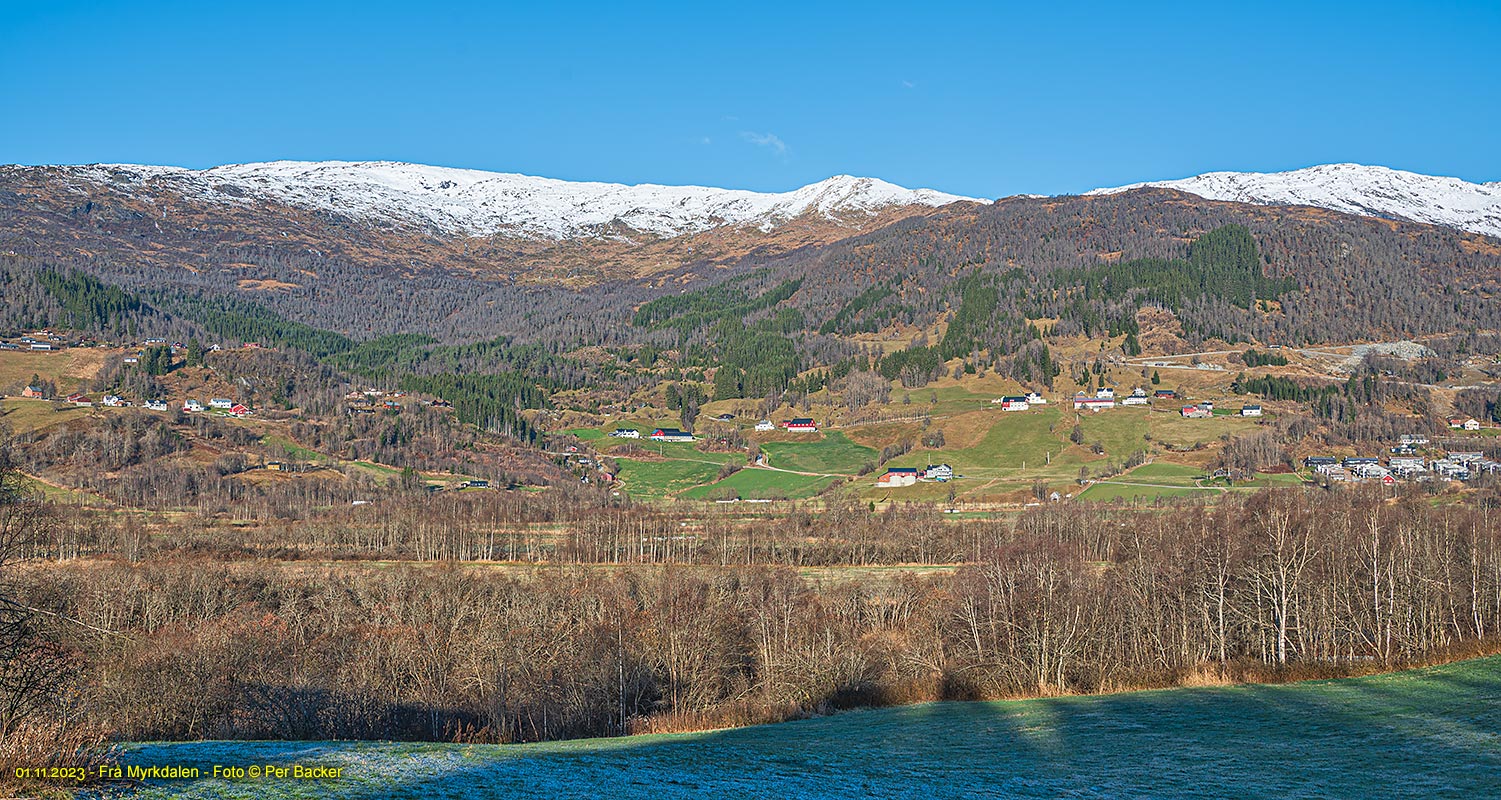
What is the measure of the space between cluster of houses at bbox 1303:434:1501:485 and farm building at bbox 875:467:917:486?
72.0 m

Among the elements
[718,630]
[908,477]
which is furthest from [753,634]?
[908,477]

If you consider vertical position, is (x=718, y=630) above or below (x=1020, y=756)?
below

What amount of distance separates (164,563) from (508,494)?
303 feet

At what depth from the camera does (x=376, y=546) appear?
457 ft

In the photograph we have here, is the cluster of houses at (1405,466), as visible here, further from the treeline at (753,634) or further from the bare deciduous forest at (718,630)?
the treeline at (753,634)

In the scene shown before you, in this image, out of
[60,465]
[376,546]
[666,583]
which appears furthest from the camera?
[60,465]

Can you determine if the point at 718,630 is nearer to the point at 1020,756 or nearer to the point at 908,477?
the point at 1020,756

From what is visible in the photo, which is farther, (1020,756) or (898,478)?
(898,478)

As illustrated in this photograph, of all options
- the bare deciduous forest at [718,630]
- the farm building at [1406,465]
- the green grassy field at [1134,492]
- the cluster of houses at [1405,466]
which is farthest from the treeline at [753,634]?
the farm building at [1406,465]

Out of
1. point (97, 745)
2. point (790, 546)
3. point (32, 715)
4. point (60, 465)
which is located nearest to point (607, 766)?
point (97, 745)

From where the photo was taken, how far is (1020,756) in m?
25.7

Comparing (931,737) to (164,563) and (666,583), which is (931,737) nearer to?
(666,583)

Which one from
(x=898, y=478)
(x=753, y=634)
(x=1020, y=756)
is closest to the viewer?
(x=1020, y=756)

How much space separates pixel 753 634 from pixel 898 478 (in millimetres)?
127425
